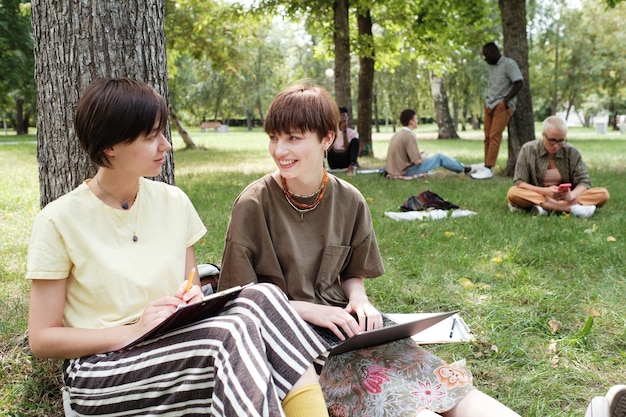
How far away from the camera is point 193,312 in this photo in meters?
1.60

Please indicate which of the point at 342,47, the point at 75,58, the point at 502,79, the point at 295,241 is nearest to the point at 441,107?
the point at 342,47

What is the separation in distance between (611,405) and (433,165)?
8.26 meters

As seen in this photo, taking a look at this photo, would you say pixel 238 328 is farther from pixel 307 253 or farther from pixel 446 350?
pixel 446 350

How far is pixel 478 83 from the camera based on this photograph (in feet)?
80.6

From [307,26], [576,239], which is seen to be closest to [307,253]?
[576,239]

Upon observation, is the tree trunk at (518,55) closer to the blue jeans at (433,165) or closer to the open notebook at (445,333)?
the blue jeans at (433,165)

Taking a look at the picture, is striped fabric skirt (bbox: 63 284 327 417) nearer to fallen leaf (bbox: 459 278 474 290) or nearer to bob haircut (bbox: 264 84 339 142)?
bob haircut (bbox: 264 84 339 142)

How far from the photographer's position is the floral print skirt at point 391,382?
1935 millimetres

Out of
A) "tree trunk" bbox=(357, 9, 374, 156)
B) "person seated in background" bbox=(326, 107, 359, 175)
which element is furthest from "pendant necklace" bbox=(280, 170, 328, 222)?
"tree trunk" bbox=(357, 9, 374, 156)

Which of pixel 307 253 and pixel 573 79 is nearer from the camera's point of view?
pixel 307 253

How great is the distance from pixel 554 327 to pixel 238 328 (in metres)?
2.11

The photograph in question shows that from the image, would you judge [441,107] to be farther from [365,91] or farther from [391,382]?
[391,382]

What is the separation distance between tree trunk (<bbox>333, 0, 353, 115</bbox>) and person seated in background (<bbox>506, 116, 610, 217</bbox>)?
20.1 ft

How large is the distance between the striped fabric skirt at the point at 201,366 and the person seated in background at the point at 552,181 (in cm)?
487
